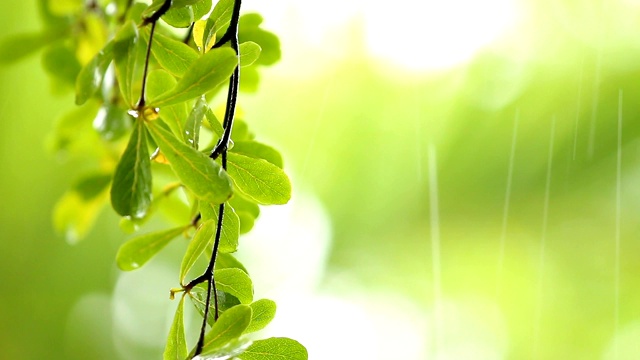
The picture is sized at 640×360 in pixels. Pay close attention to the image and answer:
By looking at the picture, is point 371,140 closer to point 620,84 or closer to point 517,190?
point 517,190

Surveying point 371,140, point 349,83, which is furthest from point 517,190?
point 349,83

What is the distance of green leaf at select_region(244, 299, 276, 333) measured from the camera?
0.49 m

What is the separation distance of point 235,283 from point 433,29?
9.64 feet

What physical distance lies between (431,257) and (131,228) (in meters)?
2.52

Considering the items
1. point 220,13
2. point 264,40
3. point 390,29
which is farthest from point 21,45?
point 390,29

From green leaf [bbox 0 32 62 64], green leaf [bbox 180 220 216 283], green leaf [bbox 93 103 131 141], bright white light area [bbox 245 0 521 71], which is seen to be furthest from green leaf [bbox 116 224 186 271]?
bright white light area [bbox 245 0 521 71]

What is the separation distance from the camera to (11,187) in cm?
291

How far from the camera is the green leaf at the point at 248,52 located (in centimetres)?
48

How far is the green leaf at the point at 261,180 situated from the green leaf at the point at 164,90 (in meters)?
0.07

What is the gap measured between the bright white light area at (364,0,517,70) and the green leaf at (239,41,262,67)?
8.55 ft

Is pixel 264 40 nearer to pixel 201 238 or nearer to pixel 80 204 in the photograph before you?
pixel 201 238

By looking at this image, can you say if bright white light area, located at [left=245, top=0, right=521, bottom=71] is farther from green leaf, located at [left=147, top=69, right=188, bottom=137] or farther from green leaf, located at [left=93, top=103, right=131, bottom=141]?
green leaf, located at [left=147, top=69, right=188, bottom=137]

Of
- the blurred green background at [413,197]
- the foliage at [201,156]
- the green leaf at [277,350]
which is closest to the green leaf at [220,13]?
the foliage at [201,156]

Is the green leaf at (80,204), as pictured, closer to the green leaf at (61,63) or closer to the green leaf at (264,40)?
the green leaf at (61,63)
